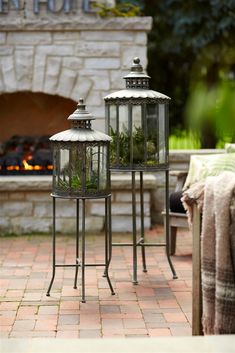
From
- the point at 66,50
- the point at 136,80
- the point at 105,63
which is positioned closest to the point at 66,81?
the point at 66,50

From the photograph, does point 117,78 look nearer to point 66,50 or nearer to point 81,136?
point 66,50

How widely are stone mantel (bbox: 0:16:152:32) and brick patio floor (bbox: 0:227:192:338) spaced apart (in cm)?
202

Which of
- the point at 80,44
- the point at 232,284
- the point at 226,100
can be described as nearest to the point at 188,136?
the point at 226,100

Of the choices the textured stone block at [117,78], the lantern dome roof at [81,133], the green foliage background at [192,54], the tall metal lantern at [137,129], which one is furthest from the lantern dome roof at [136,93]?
the green foliage background at [192,54]

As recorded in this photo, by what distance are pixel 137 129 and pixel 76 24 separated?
2.28 meters

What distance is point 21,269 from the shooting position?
6023mm

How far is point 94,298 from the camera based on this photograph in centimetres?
520

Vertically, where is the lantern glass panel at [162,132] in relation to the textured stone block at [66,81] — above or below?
below

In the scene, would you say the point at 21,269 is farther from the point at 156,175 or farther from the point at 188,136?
the point at 188,136

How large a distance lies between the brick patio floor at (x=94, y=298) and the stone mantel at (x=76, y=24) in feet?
6.64

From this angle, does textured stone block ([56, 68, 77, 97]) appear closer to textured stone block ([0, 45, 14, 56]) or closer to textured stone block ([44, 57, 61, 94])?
textured stone block ([44, 57, 61, 94])

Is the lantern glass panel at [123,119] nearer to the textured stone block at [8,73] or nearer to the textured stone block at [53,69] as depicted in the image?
the textured stone block at [53,69]

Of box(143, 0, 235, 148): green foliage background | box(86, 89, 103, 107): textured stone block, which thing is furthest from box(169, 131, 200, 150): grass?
box(86, 89, 103, 107): textured stone block

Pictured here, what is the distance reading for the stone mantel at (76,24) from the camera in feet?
24.9
